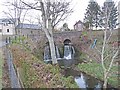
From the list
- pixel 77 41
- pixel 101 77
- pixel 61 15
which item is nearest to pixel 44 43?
pixel 77 41

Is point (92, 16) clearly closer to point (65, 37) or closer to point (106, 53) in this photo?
point (65, 37)

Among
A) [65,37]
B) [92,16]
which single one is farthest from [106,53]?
[92,16]

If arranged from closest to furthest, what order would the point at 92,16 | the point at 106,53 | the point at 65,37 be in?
the point at 106,53, the point at 65,37, the point at 92,16

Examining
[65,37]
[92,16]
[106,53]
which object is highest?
[92,16]

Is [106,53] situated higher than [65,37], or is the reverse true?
[65,37]

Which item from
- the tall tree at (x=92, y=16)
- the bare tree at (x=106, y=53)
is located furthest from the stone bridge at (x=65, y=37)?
the tall tree at (x=92, y=16)

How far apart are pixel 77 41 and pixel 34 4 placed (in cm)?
1549

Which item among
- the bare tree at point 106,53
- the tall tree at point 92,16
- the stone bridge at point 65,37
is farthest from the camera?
the tall tree at point 92,16

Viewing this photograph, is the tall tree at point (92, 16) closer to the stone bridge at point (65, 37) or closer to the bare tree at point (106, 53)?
the stone bridge at point (65, 37)

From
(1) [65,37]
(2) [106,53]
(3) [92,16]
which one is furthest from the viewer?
(3) [92,16]

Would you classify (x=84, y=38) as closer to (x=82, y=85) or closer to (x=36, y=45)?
(x=36, y=45)

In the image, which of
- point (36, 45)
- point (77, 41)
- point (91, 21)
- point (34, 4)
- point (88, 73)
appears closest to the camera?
point (34, 4)

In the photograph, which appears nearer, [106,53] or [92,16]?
[106,53]

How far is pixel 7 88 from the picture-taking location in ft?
26.5
